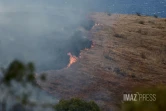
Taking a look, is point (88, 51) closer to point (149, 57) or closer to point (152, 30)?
point (149, 57)

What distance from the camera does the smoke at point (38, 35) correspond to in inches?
1020

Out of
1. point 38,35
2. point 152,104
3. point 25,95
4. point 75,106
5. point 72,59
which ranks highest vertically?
point 38,35

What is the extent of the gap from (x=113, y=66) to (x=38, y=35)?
27.2 ft

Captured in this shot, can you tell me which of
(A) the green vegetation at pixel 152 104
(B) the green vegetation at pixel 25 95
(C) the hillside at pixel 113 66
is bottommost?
(A) the green vegetation at pixel 152 104

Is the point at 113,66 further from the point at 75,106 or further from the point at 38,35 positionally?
the point at 75,106

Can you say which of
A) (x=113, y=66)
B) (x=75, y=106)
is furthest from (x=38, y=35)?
(x=75, y=106)

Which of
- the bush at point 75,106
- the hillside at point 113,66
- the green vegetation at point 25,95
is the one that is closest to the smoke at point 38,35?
the hillside at point 113,66

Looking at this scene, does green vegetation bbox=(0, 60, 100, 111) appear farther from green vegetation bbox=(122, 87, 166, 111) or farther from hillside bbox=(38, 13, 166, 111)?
green vegetation bbox=(122, 87, 166, 111)

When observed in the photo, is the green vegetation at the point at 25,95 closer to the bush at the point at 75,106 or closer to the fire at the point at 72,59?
the bush at the point at 75,106

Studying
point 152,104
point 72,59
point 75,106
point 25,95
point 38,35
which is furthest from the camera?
point 38,35

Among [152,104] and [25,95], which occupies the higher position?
[25,95]

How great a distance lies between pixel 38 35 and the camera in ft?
101

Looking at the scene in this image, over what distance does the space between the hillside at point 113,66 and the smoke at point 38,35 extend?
1.93 m

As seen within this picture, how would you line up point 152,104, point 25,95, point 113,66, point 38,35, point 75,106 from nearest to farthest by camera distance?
point 152,104 < point 25,95 < point 75,106 < point 113,66 < point 38,35
